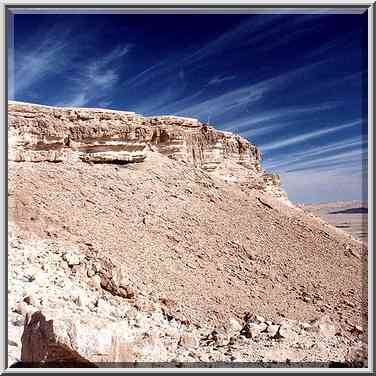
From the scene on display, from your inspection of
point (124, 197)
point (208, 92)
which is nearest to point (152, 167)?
point (124, 197)

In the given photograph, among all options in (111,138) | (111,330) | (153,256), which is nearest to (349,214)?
(153,256)

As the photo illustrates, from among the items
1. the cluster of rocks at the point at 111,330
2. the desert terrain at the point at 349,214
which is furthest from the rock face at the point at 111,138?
the cluster of rocks at the point at 111,330

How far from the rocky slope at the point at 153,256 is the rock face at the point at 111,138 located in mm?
26

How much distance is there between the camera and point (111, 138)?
6879 millimetres

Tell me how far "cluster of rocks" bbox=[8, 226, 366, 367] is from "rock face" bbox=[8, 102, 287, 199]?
1.96m

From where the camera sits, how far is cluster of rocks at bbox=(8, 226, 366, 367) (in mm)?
3367

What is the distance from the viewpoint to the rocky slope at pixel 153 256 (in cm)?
365

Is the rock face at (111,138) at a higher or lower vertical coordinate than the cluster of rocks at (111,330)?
higher

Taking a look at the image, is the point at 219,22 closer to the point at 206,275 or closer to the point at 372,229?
the point at 372,229

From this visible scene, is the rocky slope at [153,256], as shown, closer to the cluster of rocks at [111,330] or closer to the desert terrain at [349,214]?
the cluster of rocks at [111,330]

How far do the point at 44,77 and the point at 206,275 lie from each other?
3063mm

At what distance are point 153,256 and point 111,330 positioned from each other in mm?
1539

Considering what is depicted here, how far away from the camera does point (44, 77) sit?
13.7 ft

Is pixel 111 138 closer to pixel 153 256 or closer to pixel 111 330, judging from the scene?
pixel 153 256
